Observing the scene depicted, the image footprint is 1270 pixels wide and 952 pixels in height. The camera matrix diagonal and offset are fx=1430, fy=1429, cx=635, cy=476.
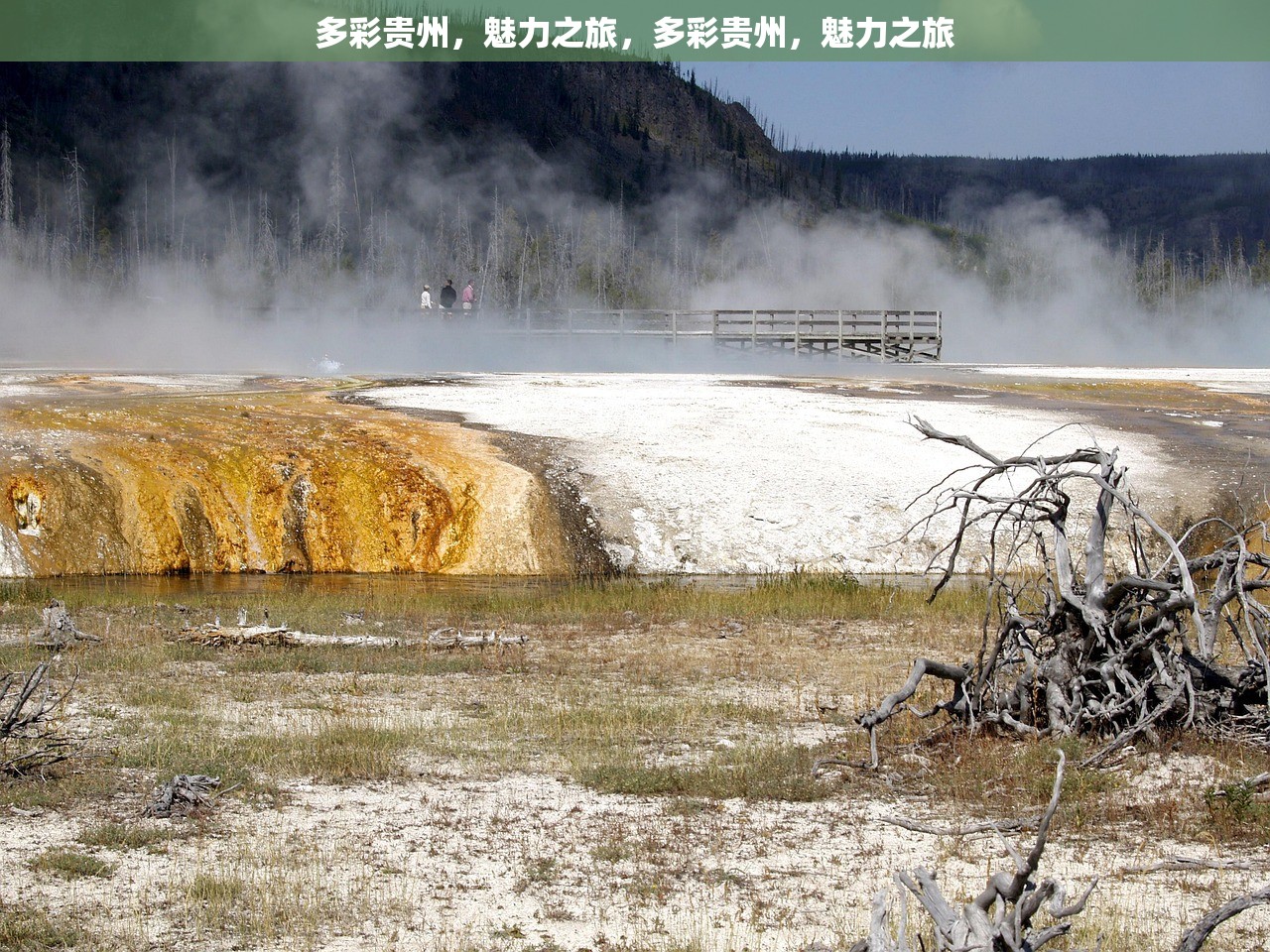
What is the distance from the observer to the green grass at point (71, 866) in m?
6.45

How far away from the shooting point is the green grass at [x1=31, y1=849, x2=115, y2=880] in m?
6.45

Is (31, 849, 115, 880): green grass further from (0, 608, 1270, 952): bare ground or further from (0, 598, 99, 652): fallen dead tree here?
(0, 598, 99, 652): fallen dead tree

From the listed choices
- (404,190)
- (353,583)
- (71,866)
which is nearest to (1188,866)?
(71,866)

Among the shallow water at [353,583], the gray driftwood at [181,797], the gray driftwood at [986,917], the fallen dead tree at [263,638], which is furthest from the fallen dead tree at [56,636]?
the gray driftwood at [986,917]

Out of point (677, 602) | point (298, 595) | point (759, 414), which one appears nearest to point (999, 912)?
point (677, 602)

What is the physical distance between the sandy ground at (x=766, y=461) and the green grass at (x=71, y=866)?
1004cm

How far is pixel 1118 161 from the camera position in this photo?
145875 millimetres

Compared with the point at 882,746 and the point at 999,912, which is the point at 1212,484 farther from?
the point at 999,912

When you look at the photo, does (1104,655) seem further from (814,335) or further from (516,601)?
(814,335)

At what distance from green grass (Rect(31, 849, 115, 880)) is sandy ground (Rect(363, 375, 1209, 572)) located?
1004cm

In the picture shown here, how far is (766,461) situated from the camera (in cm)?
2080

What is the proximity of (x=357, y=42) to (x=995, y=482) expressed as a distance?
7690 centimetres

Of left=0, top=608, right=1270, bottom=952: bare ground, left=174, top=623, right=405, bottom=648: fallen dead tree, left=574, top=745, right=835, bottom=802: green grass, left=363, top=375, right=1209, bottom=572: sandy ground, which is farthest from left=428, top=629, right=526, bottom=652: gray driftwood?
left=363, top=375, right=1209, bottom=572: sandy ground

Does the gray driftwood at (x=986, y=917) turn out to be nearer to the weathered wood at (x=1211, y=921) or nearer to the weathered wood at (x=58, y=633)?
the weathered wood at (x=1211, y=921)
